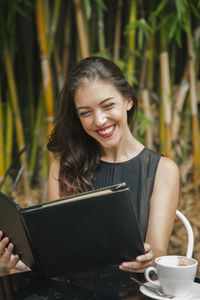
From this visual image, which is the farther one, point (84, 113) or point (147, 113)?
point (147, 113)

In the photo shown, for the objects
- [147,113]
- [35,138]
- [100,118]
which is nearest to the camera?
[100,118]

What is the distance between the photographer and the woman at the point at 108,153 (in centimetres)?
128

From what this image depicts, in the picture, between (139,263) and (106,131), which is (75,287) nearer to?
(139,263)

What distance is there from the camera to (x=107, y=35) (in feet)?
7.88

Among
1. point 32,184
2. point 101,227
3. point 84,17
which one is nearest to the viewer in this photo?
point 101,227

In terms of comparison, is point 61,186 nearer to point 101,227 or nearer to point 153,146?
point 101,227

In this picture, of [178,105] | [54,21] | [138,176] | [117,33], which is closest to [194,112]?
[178,105]

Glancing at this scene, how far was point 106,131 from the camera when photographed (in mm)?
1306

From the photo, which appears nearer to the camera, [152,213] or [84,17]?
[152,213]

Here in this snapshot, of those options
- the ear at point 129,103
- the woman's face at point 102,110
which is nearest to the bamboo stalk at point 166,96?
the ear at point 129,103

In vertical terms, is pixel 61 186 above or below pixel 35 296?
above

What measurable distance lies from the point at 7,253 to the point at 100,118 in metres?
0.46

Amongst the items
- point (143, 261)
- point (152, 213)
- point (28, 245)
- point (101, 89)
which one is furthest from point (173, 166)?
point (28, 245)

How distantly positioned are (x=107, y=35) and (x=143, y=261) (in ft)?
5.58
